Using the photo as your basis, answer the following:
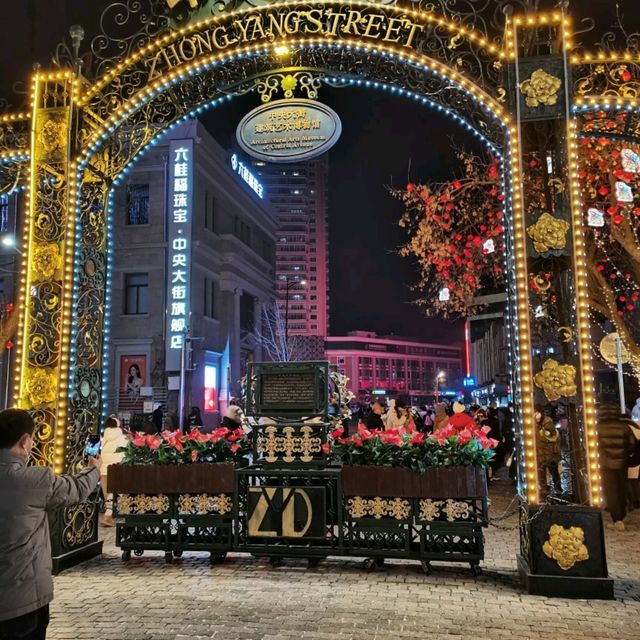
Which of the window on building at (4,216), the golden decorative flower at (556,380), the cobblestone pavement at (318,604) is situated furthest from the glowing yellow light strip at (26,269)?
the window on building at (4,216)

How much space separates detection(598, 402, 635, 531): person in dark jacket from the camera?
8.91m

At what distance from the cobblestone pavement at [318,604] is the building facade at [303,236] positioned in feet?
382

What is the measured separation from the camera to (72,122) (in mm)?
7582

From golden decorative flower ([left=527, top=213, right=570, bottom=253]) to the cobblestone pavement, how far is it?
10.9 ft

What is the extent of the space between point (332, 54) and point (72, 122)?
328 centimetres

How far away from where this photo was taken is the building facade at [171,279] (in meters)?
25.9

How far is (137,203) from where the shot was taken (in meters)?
28.0

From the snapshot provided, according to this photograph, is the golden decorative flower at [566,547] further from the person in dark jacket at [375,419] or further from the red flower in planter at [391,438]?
the person in dark jacket at [375,419]

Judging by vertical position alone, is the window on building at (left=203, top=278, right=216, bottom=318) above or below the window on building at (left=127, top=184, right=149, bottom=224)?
below

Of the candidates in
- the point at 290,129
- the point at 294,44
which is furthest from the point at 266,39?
the point at 290,129

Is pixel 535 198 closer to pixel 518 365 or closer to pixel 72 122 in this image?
pixel 518 365

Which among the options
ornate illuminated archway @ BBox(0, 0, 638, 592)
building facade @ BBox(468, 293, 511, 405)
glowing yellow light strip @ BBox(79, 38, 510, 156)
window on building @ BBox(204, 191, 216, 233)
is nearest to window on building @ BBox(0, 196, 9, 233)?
window on building @ BBox(204, 191, 216, 233)

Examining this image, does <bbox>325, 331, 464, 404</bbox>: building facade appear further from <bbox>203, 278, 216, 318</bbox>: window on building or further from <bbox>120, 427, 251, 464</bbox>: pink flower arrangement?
<bbox>120, 427, 251, 464</bbox>: pink flower arrangement

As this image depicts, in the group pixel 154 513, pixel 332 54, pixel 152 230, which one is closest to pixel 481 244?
pixel 332 54
